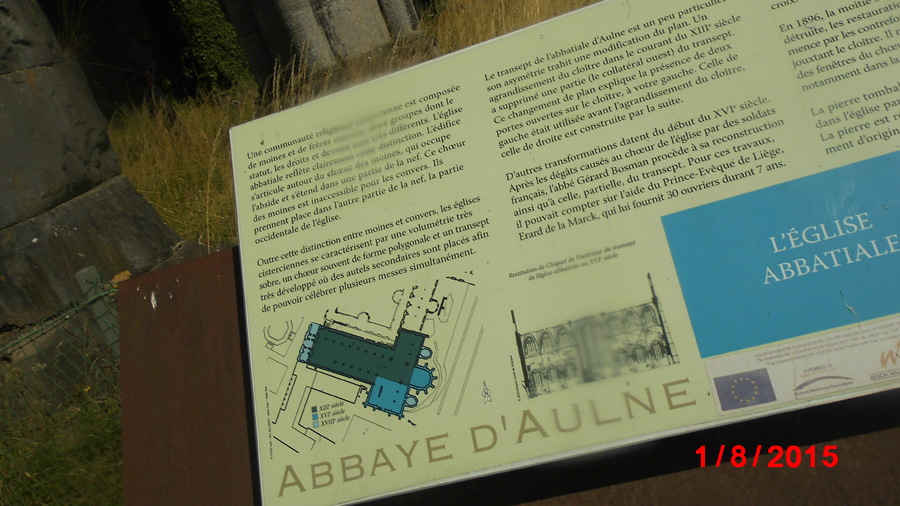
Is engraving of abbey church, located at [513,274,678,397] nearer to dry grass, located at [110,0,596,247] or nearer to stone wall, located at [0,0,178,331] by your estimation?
dry grass, located at [110,0,596,247]

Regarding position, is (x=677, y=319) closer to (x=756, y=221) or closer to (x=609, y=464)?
(x=756, y=221)

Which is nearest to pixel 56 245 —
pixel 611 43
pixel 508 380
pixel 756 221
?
pixel 508 380

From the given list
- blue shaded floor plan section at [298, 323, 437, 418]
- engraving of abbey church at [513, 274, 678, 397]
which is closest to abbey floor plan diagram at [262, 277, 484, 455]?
blue shaded floor plan section at [298, 323, 437, 418]

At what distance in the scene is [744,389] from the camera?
6.09 feet

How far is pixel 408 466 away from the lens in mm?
2105

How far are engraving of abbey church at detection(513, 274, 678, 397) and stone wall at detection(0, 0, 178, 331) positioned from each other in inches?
125

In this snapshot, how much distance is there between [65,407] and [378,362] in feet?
8.17

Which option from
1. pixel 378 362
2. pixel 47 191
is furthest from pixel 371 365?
pixel 47 191

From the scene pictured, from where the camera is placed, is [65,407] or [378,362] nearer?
[378,362]

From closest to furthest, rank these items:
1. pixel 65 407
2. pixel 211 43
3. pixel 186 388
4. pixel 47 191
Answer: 1. pixel 186 388
2. pixel 65 407
3. pixel 47 191
4. pixel 211 43

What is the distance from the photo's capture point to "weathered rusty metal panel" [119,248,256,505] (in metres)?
2.44

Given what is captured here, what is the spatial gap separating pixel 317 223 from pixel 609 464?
52.8 inches
